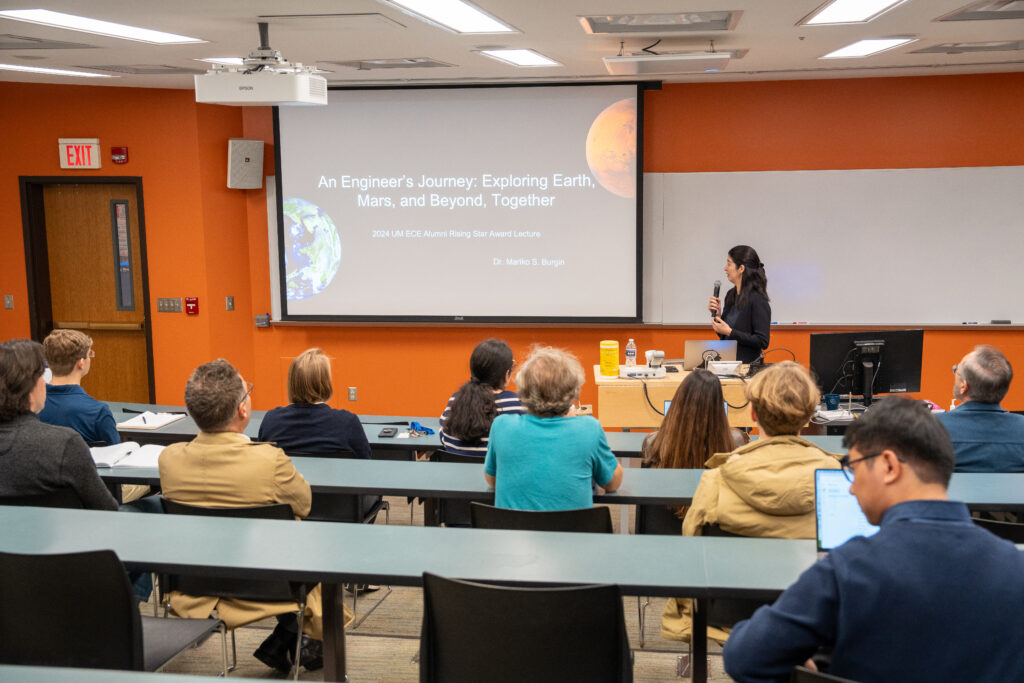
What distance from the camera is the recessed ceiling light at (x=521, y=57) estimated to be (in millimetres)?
4965

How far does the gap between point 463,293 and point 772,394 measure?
174 inches

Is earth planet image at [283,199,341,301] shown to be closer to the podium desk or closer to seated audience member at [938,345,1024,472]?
the podium desk

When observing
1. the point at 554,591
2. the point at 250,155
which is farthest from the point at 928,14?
the point at 250,155

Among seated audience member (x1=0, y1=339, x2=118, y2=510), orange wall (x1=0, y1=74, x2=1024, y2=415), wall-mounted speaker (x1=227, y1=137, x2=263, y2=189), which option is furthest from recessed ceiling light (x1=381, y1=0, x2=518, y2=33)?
wall-mounted speaker (x1=227, y1=137, x2=263, y2=189)

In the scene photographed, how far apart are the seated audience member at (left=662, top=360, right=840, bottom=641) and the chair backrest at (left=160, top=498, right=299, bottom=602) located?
1190 millimetres

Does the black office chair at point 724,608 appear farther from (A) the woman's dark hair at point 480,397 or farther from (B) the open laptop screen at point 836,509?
(A) the woman's dark hair at point 480,397

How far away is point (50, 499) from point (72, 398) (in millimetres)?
1111

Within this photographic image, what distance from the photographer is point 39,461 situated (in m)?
2.70

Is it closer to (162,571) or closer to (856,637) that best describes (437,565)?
(162,571)

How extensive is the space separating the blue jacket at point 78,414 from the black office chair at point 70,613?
5.38ft

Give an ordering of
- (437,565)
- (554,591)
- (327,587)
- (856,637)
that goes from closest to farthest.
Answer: (856,637) → (554,591) → (437,565) → (327,587)

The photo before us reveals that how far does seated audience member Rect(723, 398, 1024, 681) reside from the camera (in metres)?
1.40

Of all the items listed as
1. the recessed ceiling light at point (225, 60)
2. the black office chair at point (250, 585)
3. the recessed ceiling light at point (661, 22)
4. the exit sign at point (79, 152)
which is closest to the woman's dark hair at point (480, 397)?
the black office chair at point (250, 585)

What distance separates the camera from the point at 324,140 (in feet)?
→ 21.9
